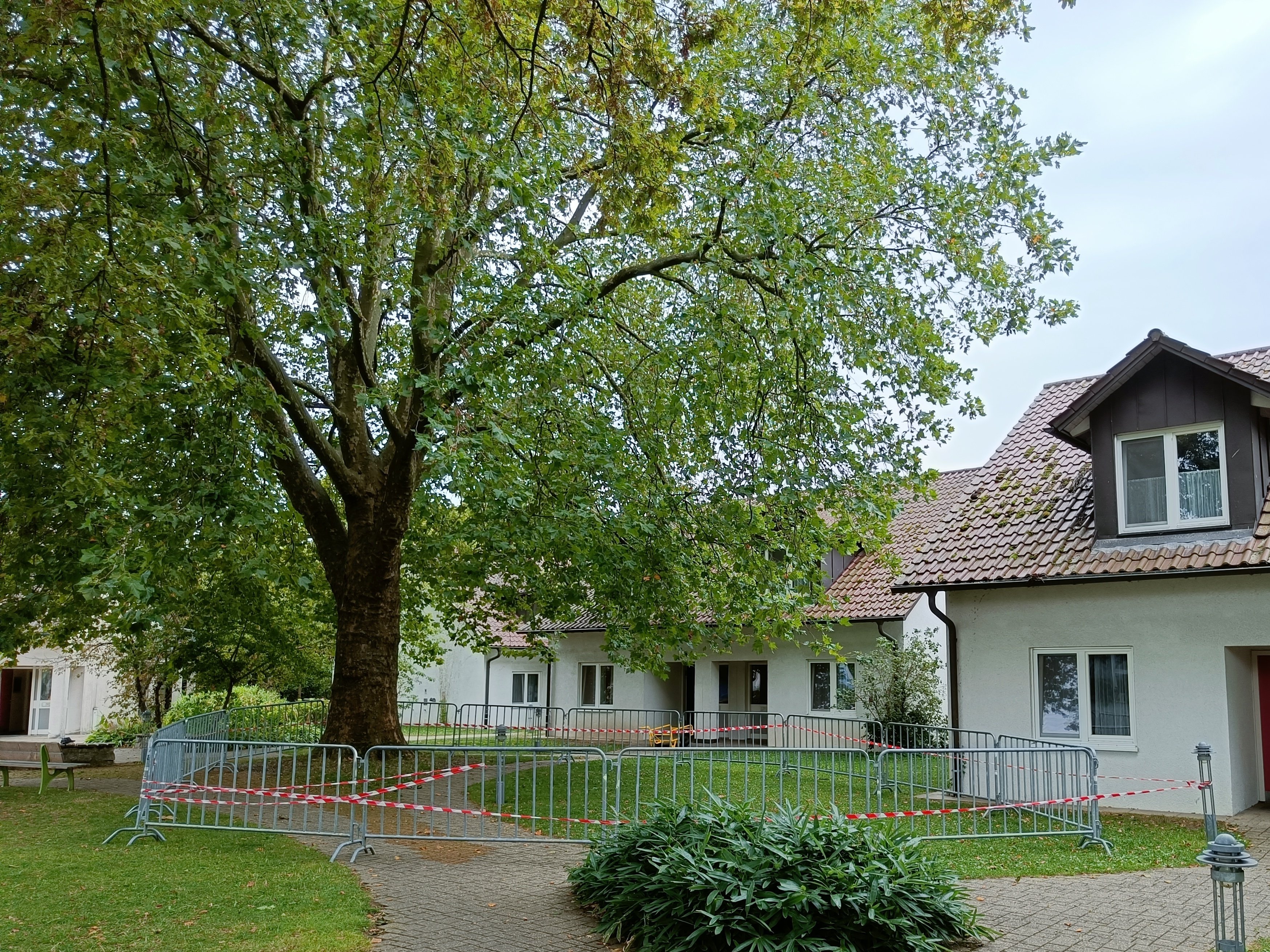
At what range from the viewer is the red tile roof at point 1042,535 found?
13.9m

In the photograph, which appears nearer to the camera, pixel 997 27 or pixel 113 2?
pixel 113 2

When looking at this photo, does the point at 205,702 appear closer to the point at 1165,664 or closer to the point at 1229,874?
the point at 1165,664

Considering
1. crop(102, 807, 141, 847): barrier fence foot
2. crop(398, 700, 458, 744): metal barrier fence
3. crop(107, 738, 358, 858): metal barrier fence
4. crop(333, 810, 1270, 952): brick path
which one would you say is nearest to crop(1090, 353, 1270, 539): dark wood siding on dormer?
crop(333, 810, 1270, 952): brick path

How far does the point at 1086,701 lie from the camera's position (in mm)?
14938

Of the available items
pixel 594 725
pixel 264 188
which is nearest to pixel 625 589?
pixel 264 188

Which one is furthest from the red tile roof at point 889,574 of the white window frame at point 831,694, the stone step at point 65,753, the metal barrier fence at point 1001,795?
the stone step at point 65,753

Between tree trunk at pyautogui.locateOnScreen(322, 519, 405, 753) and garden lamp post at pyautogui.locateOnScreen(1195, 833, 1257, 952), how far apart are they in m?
12.1

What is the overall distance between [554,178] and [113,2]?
5632 mm

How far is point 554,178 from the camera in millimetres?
11922

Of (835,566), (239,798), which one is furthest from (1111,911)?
(835,566)

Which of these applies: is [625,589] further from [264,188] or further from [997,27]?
[997,27]

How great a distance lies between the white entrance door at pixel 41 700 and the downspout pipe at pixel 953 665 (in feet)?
105

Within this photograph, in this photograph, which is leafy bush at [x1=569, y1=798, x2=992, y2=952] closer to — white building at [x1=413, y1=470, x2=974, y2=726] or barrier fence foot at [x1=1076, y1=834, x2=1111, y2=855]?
barrier fence foot at [x1=1076, y1=834, x2=1111, y2=855]

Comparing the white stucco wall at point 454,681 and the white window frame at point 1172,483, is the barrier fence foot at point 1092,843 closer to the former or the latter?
the white window frame at point 1172,483
